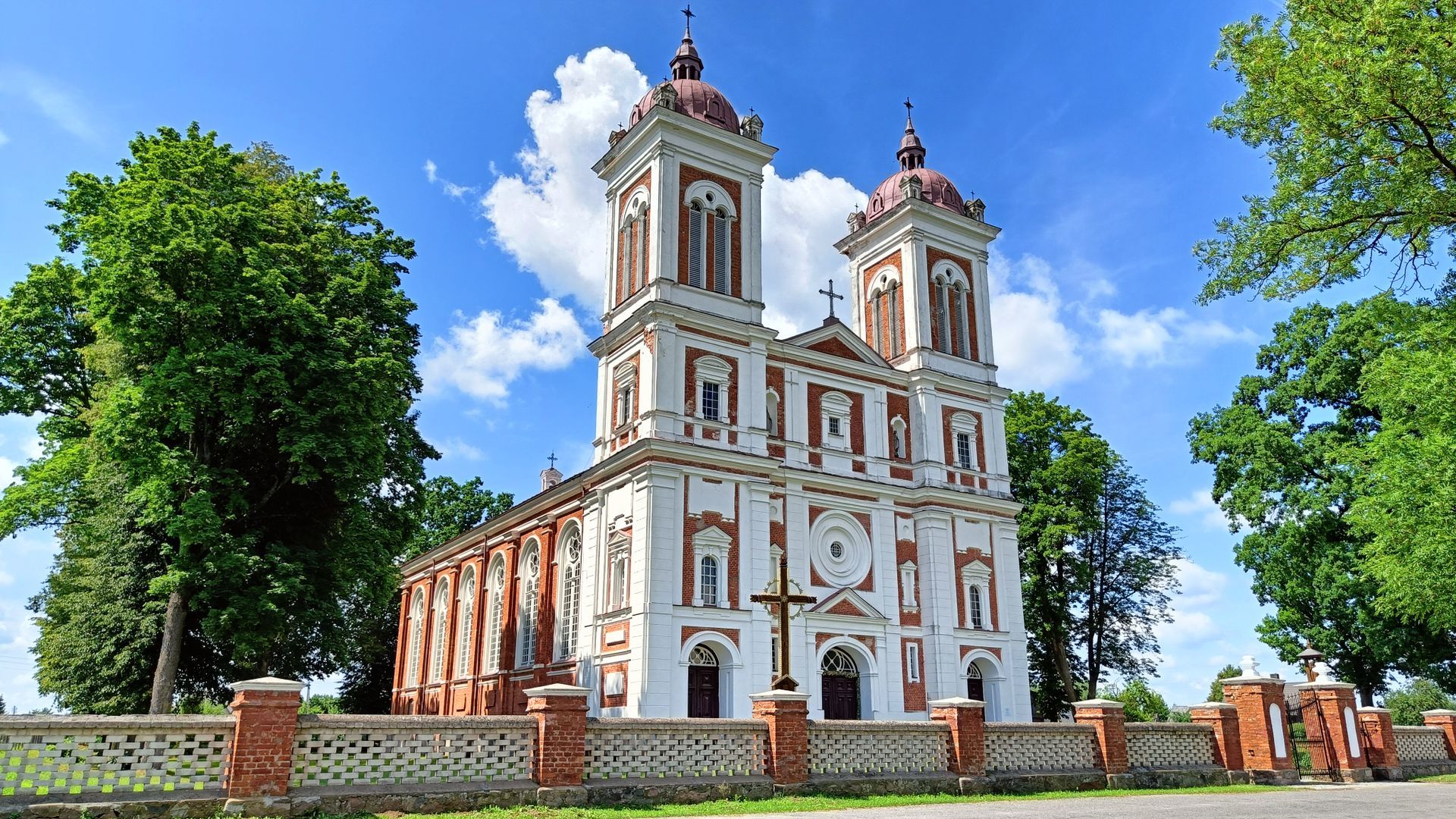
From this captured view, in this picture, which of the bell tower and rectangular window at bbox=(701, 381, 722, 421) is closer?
rectangular window at bbox=(701, 381, 722, 421)

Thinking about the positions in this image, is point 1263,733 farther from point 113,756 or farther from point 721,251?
point 113,756

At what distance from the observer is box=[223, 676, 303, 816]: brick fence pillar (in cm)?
1133

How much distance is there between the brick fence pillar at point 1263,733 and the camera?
20.1 m

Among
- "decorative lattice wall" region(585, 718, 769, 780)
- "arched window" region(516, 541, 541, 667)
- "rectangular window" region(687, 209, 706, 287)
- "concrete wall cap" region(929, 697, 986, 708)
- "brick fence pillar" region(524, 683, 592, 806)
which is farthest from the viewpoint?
"arched window" region(516, 541, 541, 667)

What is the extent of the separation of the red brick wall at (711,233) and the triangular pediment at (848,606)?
9.53 m

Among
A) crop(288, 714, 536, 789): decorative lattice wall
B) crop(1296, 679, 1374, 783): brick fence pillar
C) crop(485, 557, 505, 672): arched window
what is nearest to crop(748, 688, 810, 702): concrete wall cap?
crop(288, 714, 536, 789): decorative lattice wall

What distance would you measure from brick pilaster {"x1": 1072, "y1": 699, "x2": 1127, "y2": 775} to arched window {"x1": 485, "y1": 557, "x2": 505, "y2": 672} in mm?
22694

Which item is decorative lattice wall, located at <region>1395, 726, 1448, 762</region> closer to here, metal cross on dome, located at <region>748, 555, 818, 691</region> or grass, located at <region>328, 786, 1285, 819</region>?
grass, located at <region>328, 786, 1285, 819</region>

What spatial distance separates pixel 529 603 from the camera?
3500 centimetres

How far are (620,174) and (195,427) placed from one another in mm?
15953

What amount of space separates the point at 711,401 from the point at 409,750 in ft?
56.7

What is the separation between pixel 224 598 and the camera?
21.0 m

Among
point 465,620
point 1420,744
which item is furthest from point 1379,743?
point 465,620

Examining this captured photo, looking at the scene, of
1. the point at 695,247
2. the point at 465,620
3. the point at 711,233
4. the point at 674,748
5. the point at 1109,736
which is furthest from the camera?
the point at 465,620
